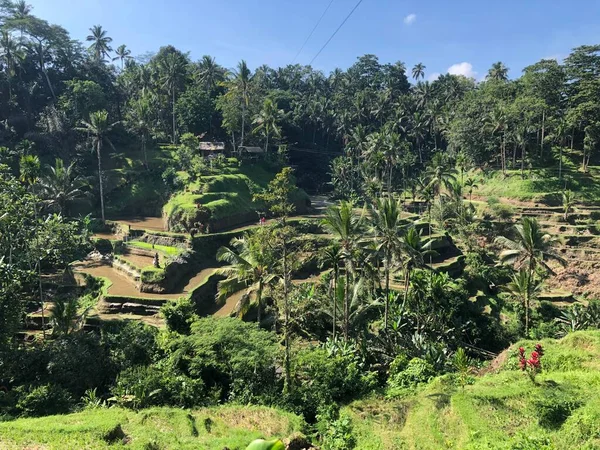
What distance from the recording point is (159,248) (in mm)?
36344

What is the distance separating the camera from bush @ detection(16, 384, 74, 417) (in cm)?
1653

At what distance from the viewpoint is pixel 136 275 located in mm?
31219

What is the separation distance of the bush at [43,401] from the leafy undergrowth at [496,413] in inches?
478

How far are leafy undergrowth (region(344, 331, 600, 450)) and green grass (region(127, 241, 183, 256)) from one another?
2287 cm

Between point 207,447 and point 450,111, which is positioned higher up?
point 450,111

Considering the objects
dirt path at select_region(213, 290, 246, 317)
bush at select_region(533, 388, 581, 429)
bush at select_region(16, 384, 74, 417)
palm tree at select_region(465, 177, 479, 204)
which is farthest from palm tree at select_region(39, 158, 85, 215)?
palm tree at select_region(465, 177, 479, 204)

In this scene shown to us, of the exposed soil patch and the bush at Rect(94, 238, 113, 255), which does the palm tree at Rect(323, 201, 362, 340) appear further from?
the exposed soil patch

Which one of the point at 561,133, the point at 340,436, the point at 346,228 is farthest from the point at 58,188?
the point at 561,133

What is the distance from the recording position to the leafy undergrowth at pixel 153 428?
1227cm

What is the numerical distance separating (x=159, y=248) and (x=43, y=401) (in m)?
20.4

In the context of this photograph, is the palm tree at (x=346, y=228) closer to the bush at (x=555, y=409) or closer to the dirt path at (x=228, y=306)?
the dirt path at (x=228, y=306)

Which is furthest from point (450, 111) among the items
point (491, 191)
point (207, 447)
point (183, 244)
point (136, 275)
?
point (207, 447)

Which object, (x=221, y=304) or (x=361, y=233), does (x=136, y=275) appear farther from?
(x=361, y=233)

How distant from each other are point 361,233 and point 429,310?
9.56 metres
